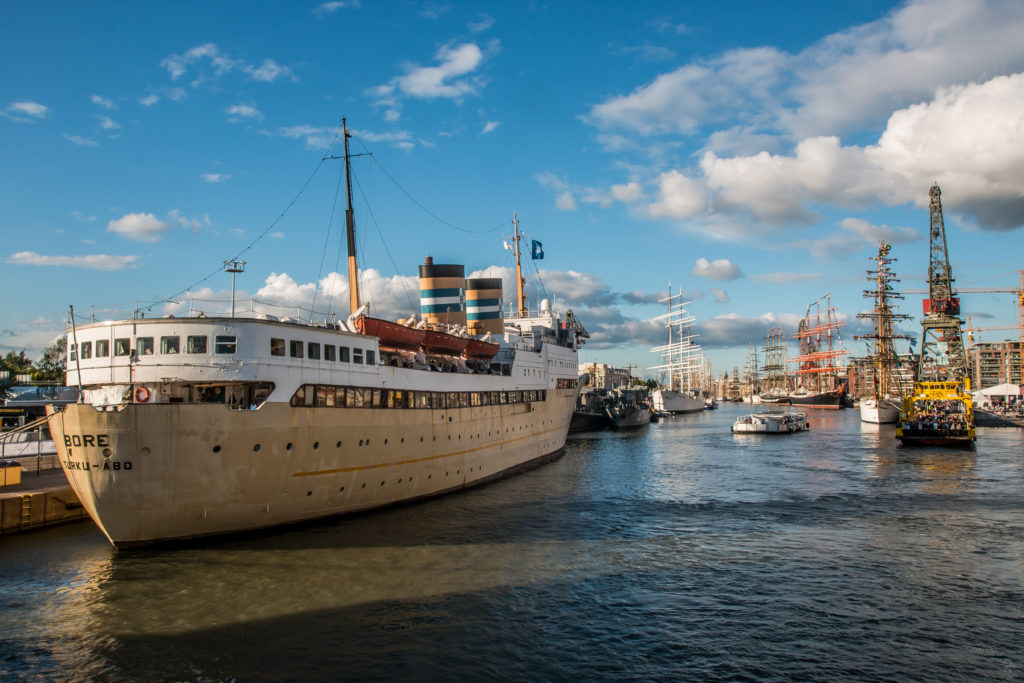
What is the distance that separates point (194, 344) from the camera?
771 inches

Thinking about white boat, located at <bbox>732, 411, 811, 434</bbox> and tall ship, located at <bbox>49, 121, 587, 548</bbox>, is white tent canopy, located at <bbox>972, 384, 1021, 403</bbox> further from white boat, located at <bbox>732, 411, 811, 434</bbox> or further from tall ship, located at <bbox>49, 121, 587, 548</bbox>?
tall ship, located at <bbox>49, 121, 587, 548</bbox>

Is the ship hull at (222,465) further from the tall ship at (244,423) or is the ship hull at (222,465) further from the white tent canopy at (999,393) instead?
the white tent canopy at (999,393)

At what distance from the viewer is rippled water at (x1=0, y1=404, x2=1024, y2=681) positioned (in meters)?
12.3

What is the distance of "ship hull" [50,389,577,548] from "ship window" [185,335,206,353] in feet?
7.52

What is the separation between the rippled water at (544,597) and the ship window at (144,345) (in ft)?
20.4

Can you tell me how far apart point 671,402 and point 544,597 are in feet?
→ 390

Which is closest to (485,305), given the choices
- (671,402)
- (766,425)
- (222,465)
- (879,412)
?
(222,465)

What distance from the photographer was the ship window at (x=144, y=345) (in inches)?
770

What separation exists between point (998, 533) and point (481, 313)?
30943mm

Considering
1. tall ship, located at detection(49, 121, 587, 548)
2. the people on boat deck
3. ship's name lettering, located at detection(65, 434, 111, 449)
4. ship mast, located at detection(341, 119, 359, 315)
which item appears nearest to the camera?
ship's name lettering, located at detection(65, 434, 111, 449)

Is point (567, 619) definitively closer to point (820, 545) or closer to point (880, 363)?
point (820, 545)

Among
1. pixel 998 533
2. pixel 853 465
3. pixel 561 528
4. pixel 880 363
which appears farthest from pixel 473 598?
pixel 880 363

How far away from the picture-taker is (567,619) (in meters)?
14.6

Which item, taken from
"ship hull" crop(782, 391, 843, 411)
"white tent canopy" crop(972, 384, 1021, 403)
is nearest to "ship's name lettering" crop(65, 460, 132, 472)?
"white tent canopy" crop(972, 384, 1021, 403)
